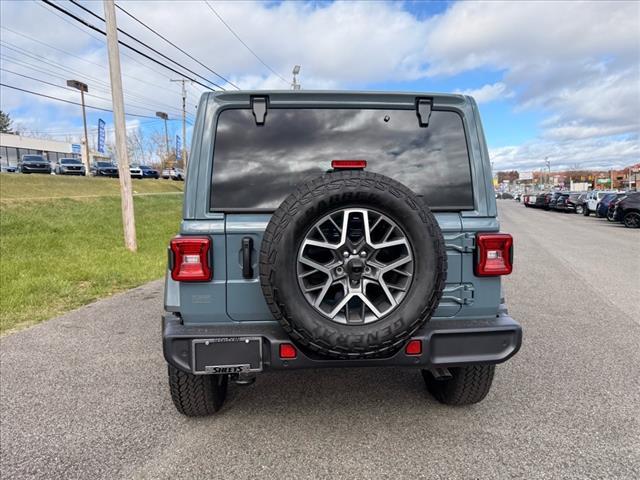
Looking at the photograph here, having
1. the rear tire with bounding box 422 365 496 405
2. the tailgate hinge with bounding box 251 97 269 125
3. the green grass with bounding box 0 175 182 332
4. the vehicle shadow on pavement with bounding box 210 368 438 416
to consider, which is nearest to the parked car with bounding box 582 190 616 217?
the green grass with bounding box 0 175 182 332

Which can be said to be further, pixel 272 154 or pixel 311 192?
pixel 272 154

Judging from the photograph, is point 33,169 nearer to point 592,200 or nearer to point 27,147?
point 592,200

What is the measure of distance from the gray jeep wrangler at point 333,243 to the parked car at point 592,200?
95.5 ft

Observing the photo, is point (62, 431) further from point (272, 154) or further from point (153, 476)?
point (272, 154)

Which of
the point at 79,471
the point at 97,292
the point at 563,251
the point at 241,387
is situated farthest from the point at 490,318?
the point at 563,251

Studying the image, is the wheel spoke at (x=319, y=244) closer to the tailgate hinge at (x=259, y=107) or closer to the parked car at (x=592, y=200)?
the tailgate hinge at (x=259, y=107)

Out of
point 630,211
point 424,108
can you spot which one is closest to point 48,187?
point 424,108

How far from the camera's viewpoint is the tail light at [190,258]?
8.16ft

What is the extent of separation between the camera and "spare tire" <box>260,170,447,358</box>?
229cm

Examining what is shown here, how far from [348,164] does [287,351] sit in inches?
43.6

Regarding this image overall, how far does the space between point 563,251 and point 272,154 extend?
11.2 meters

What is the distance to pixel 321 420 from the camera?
3053 mm

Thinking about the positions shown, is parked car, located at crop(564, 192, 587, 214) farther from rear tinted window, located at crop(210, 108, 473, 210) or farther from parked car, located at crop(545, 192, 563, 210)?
rear tinted window, located at crop(210, 108, 473, 210)

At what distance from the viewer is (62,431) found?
296cm
